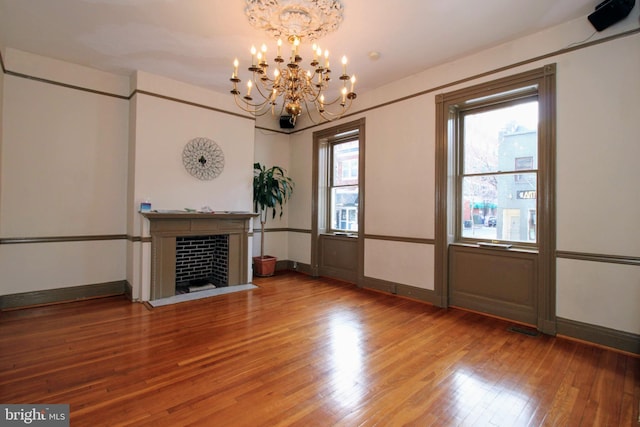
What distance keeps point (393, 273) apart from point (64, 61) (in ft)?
17.0

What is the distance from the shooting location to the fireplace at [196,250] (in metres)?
4.13

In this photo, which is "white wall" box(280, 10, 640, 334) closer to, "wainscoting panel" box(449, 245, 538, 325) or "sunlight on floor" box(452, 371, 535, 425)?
"wainscoting panel" box(449, 245, 538, 325)

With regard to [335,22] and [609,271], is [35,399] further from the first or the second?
[609,271]

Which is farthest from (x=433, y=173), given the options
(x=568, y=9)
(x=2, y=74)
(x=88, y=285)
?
(x=2, y=74)

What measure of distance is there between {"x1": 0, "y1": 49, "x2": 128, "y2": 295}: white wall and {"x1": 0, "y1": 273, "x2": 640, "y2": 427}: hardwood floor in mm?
628

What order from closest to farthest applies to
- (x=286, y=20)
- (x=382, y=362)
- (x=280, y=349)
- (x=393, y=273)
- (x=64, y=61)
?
(x=382, y=362)
(x=280, y=349)
(x=286, y=20)
(x=64, y=61)
(x=393, y=273)

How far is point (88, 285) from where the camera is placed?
412 centimetres

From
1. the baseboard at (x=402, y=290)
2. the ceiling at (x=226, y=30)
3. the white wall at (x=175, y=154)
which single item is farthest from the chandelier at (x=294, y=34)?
Answer: the baseboard at (x=402, y=290)

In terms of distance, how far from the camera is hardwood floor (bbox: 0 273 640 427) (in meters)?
1.85

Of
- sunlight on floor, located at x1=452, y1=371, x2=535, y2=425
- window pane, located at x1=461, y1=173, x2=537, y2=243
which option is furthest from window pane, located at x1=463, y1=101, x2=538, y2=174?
sunlight on floor, located at x1=452, y1=371, x2=535, y2=425

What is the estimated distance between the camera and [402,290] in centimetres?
432

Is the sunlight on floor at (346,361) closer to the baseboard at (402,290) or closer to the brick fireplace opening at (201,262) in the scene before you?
the baseboard at (402,290)

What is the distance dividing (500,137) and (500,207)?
0.83m

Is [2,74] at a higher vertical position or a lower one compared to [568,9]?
lower
